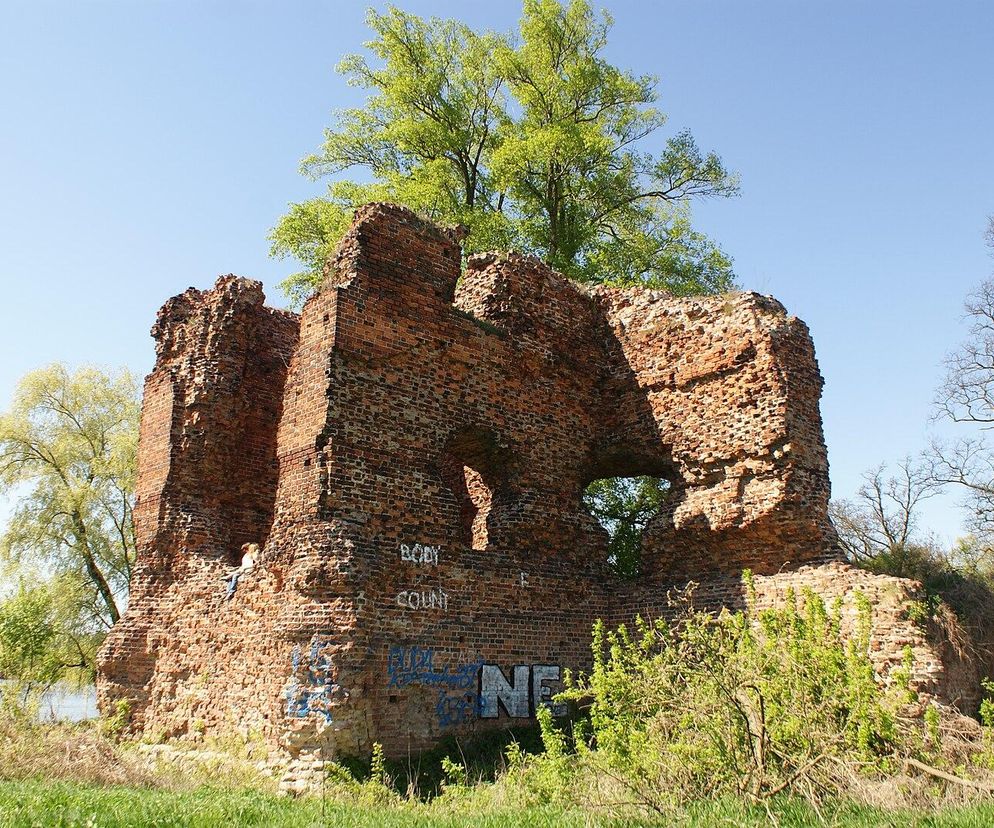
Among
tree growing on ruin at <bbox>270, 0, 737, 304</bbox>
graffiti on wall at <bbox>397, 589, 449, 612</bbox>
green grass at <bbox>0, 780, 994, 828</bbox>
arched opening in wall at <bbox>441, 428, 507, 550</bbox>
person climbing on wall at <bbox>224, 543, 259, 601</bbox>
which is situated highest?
tree growing on ruin at <bbox>270, 0, 737, 304</bbox>

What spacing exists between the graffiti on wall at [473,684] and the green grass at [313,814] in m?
1.91

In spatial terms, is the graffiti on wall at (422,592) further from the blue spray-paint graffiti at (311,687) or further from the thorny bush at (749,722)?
the thorny bush at (749,722)

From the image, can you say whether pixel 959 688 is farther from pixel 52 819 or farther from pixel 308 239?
pixel 308 239

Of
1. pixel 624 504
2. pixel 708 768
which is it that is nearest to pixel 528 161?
pixel 624 504

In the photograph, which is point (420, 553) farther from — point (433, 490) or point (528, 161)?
point (528, 161)

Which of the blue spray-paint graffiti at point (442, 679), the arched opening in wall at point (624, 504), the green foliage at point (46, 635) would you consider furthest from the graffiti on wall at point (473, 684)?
the arched opening in wall at point (624, 504)

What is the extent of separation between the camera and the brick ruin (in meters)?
8.35

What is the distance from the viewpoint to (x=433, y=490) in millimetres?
9211

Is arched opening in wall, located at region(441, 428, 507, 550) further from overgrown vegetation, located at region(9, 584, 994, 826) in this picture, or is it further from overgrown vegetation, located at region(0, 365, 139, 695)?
overgrown vegetation, located at region(0, 365, 139, 695)

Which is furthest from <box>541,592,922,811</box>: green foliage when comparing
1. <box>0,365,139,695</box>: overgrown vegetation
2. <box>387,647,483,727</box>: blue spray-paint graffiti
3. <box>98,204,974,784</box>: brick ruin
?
<box>0,365,139,695</box>: overgrown vegetation

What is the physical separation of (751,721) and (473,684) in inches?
144

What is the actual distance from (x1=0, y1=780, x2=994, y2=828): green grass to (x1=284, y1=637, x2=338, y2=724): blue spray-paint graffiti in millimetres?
1180

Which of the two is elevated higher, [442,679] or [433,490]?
[433,490]

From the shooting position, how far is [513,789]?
6.84 m
